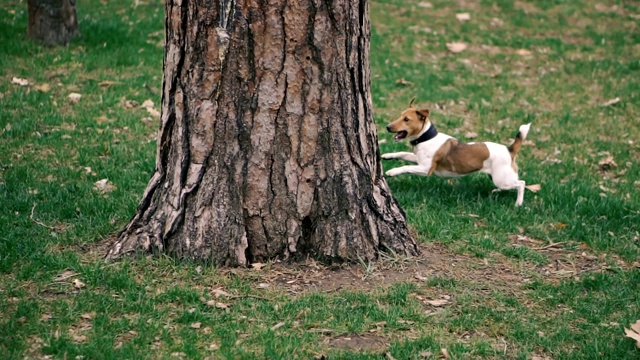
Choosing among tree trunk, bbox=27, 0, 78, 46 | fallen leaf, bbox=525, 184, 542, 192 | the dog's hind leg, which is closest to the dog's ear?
the dog's hind leg

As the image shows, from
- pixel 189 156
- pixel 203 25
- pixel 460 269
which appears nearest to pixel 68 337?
pixel 189 156

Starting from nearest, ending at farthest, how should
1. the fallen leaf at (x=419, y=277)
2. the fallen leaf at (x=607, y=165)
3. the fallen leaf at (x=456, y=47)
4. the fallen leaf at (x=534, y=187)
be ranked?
the fallen leaf at (x=419, y=277) < the fallen leaf at (x=534, y=187) < the fallen leaf at (x=607, y=165) < the fallen leaf at (x=456, y=47)

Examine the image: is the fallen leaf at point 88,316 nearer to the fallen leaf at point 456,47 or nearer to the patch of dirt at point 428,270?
the patch of dirt at point 428,270

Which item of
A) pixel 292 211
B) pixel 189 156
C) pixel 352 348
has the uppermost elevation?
pixel 189 156

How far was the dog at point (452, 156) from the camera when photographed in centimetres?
695

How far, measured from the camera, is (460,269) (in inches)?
215

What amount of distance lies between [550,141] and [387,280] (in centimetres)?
432

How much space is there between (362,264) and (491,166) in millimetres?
2295

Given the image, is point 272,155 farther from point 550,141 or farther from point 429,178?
point 550,141

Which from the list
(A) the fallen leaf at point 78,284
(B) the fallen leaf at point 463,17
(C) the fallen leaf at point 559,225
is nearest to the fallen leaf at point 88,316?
(A) the fallen leaf at point 78,284

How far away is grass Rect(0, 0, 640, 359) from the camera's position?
4.44 meters

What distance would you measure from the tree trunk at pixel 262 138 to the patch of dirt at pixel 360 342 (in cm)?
82

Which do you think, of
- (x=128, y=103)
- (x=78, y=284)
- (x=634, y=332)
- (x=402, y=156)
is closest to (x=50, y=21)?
(x=128, y=103)

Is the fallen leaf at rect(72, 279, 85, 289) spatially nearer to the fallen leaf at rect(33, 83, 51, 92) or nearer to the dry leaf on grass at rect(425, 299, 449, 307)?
the dry leaf on grass at rect(425, 299, 449, 307)
